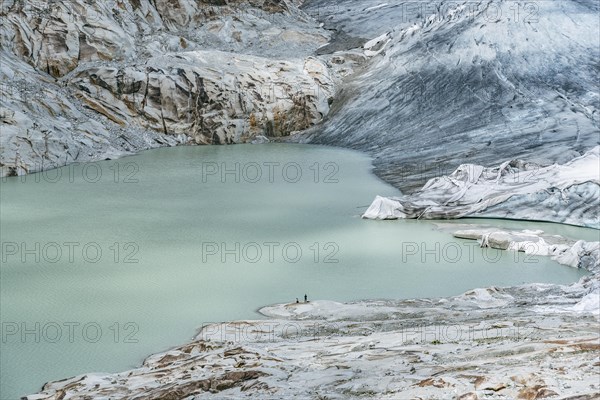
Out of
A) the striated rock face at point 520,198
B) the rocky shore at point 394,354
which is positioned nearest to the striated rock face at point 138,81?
the striated rock face at point 520,198

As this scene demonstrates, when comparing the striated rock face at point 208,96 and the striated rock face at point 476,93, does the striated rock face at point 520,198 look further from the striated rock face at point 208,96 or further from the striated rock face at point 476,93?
the striated rock face at point 208,96

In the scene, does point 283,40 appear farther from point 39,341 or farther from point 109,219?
point 39,341

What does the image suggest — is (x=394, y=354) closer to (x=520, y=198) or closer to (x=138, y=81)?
(x=520, y=198)

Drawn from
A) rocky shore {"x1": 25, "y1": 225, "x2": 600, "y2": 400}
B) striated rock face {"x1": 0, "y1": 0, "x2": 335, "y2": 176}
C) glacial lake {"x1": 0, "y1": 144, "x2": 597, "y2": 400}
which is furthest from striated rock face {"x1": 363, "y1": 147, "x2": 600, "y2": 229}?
striated rock face {"x1": 0, "y1": 0, "x2": 335, "y2": 176}

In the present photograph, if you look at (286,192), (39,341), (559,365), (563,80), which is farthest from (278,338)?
(563,80)

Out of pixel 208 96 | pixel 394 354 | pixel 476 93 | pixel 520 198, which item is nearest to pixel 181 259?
pixel 394 354

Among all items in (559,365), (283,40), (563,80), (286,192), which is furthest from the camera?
(283,40)
